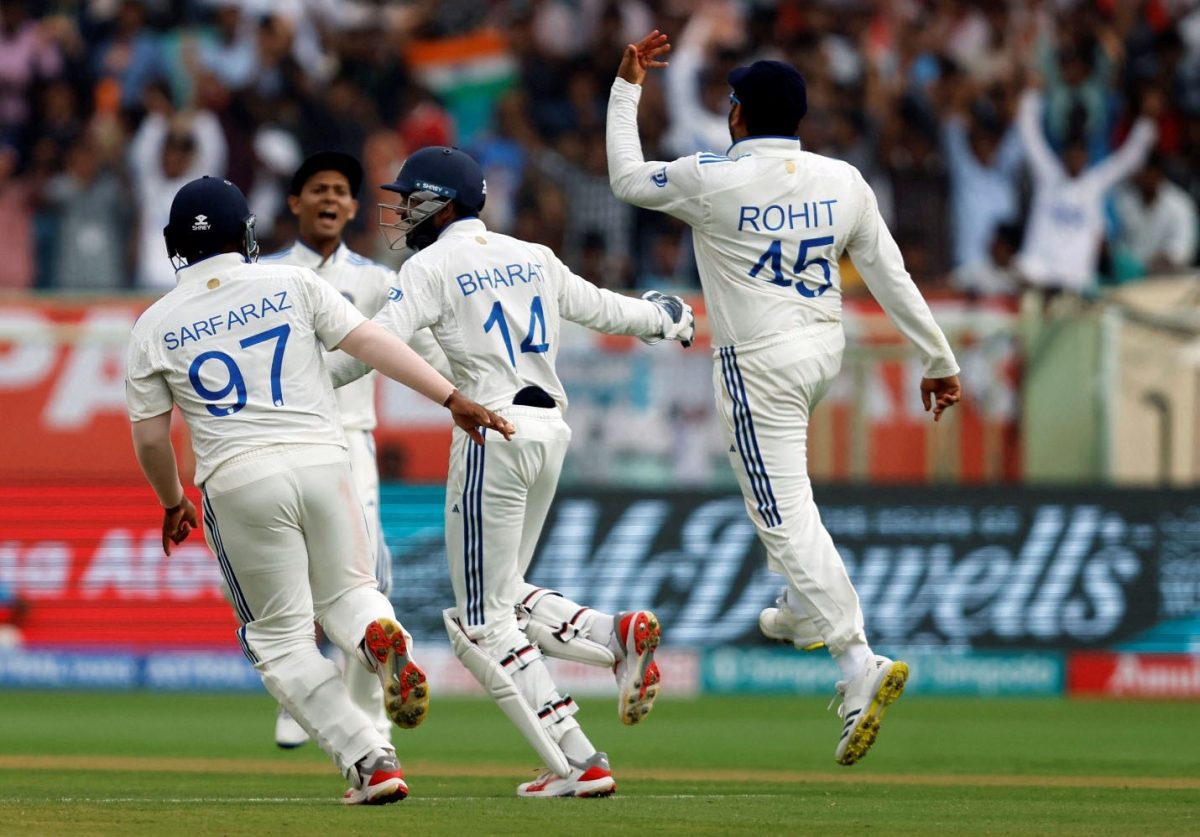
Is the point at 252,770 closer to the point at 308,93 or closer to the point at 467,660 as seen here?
the point at 467,660

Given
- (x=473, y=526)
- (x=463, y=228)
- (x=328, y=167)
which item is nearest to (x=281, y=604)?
(x=473, y=526)

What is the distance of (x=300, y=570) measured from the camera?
8.69 m

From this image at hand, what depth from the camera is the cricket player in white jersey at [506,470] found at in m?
9.24

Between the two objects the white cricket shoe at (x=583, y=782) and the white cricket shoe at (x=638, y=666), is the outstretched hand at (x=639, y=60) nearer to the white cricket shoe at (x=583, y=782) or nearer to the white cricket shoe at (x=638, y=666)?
the white cricket shoe at (x=638, y=666)

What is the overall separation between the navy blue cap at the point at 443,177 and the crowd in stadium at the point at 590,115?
8374mm

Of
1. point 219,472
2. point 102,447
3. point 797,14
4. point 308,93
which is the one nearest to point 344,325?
point 219,472

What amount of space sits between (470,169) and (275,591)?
86.3 inches

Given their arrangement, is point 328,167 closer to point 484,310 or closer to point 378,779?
point 484,310

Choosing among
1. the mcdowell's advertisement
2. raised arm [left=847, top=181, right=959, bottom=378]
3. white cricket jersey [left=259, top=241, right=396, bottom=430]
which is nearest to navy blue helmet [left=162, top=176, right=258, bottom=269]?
white cricket jersey [left=259, top=241, right=396, bottom=430]

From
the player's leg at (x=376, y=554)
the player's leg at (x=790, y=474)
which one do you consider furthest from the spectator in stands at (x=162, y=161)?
the player's leg at (x=790, y=474)

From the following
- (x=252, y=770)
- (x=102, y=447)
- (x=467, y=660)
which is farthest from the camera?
(x=102, y=447)

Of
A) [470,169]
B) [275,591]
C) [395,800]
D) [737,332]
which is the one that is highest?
[470,169]

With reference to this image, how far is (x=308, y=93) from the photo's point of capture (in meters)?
19.7

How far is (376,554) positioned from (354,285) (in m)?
1.49
